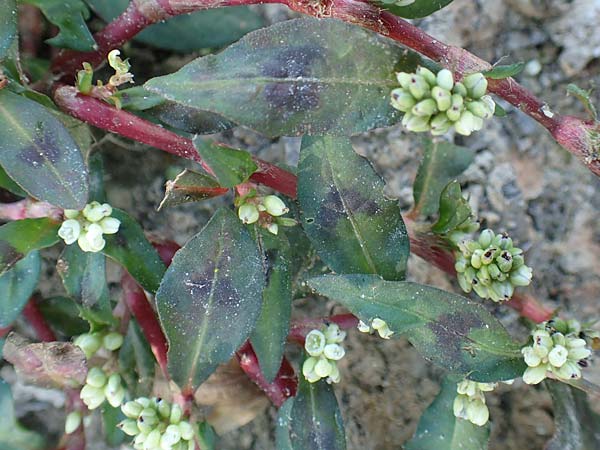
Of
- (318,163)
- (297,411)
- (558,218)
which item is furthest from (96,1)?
(558,218)

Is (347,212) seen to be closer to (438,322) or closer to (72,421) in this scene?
(438,322)

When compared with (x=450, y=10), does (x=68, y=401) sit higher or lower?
lower

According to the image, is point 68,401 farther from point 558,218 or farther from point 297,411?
point 558,218

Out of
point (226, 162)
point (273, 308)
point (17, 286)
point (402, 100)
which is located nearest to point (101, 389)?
point (17, 286)

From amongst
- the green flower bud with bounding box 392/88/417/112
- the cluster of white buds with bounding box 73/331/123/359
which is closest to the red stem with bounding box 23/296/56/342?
the cluster of white buds with bounding box 73/331/123/359

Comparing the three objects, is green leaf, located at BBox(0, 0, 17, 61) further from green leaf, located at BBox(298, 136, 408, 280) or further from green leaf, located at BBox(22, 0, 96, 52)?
green leaf, located at BBox(298, 136, 408, 280)

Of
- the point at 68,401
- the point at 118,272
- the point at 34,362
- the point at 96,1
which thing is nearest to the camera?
the point at 34,362

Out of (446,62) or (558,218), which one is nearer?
(446,62)

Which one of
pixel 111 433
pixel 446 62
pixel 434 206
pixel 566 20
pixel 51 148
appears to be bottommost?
pixel 111 433
